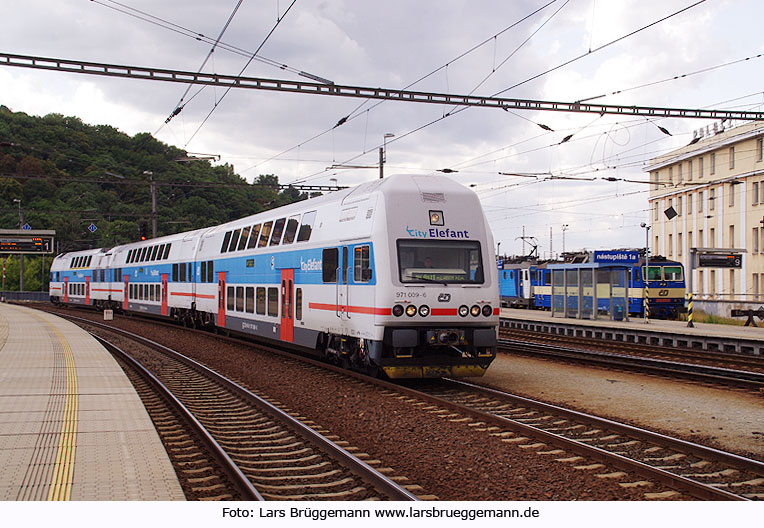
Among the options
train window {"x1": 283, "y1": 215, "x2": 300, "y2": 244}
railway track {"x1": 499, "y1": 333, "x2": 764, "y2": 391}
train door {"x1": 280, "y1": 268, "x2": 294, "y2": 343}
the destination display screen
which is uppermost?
the destination display screen

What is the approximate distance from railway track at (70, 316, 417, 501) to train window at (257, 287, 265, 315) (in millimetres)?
5436

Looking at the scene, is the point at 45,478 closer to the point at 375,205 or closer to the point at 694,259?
the point at 375,205

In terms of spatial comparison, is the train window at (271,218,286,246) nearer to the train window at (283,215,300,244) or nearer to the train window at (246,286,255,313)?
the train window at (283,215,300,244)

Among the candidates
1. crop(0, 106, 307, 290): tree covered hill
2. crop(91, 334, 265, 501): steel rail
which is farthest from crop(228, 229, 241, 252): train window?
crop(0, 106, 307, 290): tree covered hill

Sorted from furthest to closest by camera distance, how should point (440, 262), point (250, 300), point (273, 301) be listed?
point (250, 300), point (273, 301), point (440, 262)

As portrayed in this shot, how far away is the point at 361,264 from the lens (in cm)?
1312

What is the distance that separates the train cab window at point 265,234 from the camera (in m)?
18.8

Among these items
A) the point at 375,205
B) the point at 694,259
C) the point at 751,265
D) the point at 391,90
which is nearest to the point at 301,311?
the point at 375,205

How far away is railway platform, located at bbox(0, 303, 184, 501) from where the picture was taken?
20.7 ft

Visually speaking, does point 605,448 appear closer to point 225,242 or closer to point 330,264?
point 330,264

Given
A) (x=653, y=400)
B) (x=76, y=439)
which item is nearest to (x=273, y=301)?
(x=653, y=400)

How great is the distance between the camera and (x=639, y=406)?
37.8ft

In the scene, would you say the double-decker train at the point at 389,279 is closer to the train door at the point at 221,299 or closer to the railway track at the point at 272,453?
the railway track at the point at 272,453

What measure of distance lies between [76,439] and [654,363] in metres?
12.8
